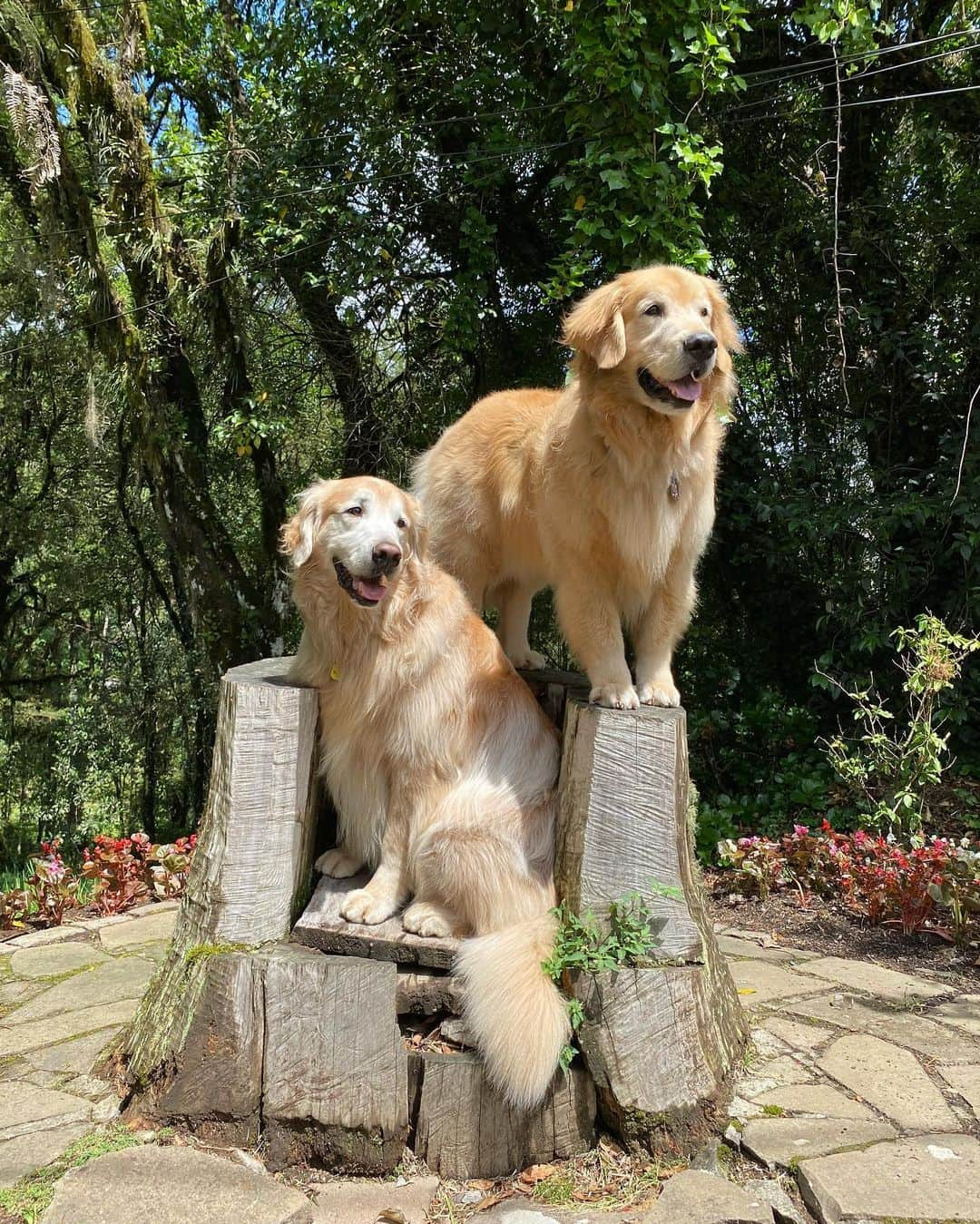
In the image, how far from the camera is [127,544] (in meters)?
12.0

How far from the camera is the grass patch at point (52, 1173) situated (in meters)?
2.33

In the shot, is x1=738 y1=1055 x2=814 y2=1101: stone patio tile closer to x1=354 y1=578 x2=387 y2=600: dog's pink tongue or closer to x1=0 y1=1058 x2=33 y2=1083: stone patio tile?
x1=354 y1=578 x2=387 y2=600: dog's pink tongue

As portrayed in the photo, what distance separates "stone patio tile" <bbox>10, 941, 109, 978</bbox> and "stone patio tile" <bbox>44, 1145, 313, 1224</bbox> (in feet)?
6.40

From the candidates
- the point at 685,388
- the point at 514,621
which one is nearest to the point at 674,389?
the point at 685,388

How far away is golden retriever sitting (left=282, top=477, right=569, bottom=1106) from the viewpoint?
113 inches

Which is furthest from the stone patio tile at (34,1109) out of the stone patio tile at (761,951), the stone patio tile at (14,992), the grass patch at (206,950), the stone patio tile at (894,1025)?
the stone patio tile at (761,951)

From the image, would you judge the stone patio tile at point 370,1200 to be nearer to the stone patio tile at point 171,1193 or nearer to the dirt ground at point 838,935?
the stone patio tile at point 171,1193

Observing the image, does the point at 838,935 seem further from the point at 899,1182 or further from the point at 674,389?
the point at 674,389

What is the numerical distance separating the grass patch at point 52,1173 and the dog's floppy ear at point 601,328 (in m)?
2.67

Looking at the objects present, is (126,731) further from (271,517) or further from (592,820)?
(592,820)

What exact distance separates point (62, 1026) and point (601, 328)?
3239 millimetres

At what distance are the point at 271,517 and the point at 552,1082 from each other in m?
6.73

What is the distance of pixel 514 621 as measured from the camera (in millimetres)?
4172

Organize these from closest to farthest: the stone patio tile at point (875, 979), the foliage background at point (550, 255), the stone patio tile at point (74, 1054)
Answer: the stone patio tile at point (74, 1054) → the stone patio tile at point (875, 979) → the foliage background at point (550, 255)
